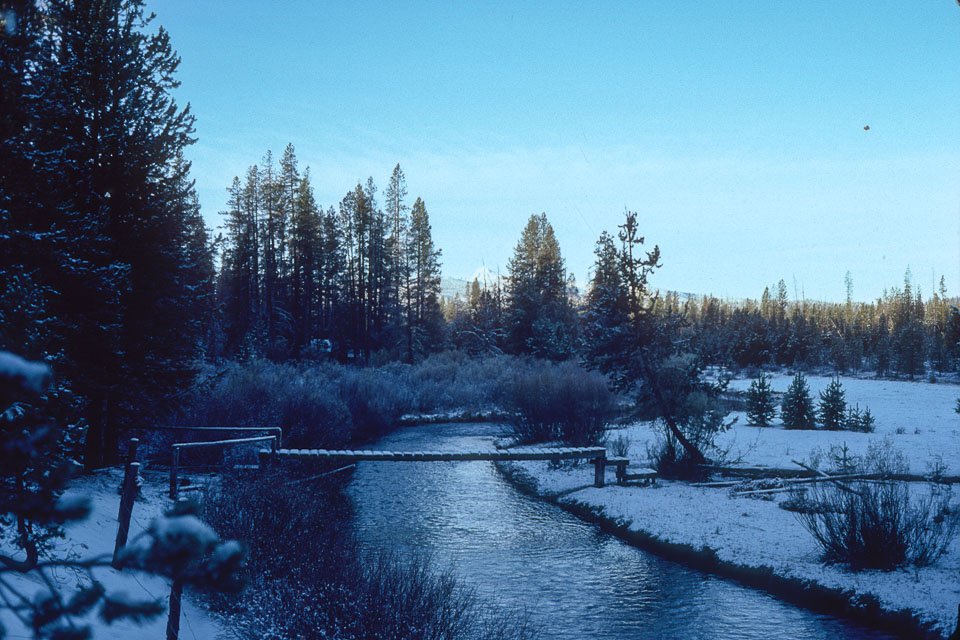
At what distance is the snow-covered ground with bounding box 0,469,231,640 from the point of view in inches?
223

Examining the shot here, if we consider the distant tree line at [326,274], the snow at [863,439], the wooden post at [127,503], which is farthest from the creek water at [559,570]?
the distant tree line at [326,274]

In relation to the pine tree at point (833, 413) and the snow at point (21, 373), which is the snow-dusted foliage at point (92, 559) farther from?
the pine tree at point (833, 413)

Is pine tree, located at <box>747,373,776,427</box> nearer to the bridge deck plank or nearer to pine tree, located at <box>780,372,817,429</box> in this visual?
pine tree, located at <box>780,372,817,429</box>

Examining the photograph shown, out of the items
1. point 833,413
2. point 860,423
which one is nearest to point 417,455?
point 833,413

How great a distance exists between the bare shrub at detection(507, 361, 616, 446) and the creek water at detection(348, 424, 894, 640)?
5.81 m

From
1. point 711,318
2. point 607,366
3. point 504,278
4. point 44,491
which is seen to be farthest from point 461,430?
point 711,318

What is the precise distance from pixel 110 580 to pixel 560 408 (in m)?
17.9

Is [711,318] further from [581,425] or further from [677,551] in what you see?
[677,551]

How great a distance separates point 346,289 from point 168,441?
38.9 m

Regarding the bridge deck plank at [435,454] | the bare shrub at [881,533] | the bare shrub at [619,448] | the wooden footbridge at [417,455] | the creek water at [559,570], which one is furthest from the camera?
the bare shrub at [619,448]

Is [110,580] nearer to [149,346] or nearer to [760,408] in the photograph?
[149,346]

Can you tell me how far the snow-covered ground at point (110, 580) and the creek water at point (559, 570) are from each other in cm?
329

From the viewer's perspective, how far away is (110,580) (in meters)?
A: 6.77

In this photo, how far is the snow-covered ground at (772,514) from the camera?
9211 millimetres
